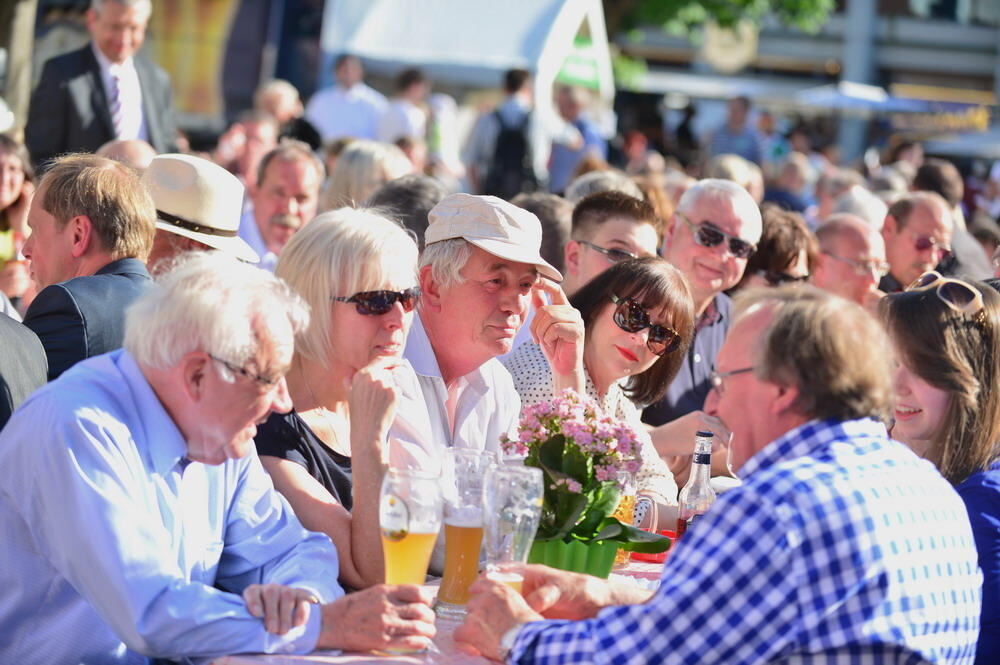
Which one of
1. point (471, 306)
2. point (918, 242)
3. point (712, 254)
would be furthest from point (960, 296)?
point (918, 242)

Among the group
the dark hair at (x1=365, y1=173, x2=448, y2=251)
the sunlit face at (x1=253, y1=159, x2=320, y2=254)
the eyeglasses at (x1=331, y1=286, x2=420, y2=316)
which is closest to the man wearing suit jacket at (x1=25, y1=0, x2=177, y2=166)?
the sunlit face at (x1=253, y1=159, x2=320, y2=254)

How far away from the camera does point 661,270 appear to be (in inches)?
172

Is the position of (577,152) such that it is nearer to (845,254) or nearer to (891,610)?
(845,254)

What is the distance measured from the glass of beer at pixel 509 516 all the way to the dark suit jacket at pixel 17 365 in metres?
1.17

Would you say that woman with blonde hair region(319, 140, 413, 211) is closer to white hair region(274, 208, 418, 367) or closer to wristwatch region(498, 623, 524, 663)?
white hair region(274, 208, 418, 367)

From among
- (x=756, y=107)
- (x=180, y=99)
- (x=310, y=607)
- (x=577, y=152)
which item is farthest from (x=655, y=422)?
(x=756, y=107)

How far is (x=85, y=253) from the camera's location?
411 centimetres

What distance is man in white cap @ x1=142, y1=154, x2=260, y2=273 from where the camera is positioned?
5.02 metres

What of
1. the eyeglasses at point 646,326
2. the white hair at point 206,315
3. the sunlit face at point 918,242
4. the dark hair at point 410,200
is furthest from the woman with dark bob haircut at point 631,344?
the sunlit face at point 918,242

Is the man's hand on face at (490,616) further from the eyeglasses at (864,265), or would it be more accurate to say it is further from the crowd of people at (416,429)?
the eyeglasses at (864,265)

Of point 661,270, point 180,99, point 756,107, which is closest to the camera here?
point 661,270

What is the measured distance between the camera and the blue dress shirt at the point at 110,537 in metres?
2.41

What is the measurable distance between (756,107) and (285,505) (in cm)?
2773

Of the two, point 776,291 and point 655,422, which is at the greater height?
point 776,291
